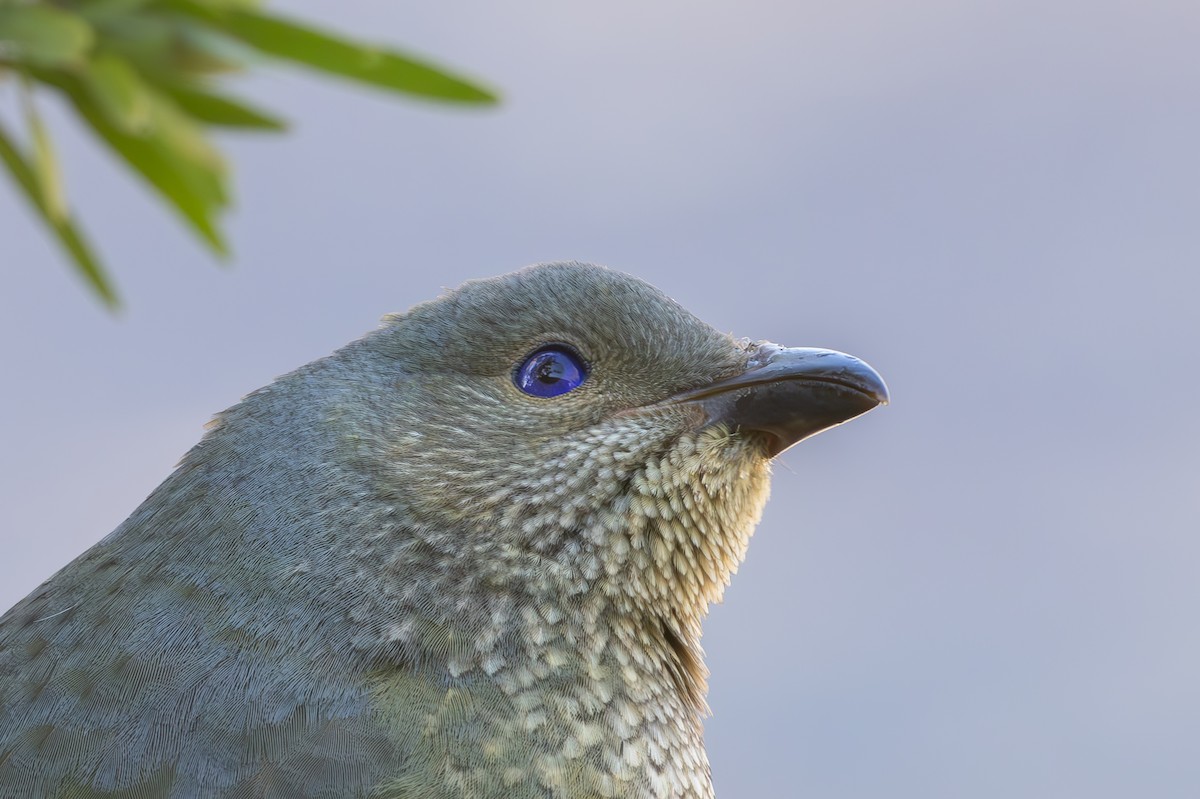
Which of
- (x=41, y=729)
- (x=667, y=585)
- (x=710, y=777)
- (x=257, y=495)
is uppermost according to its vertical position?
(x=257, y=495)

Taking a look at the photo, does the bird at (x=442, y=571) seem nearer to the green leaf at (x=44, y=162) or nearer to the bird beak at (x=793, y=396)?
the bird beak at (x=793, y=396)

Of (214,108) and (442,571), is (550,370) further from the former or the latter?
(214,108)

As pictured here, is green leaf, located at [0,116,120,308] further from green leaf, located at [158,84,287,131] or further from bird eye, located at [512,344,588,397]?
bird eye, located at [512,344,588,397]

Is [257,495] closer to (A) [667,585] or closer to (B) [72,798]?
(B) [72,798]

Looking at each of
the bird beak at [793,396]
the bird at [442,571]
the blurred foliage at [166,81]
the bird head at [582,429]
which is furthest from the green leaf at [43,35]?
the bird beak at [793,396]

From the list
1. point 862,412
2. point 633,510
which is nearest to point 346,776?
point 633,510

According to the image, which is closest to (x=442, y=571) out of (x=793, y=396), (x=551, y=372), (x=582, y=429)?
(x=582, y=429)
